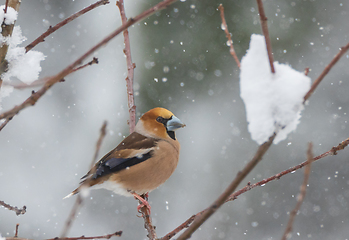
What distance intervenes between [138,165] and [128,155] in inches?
4.4

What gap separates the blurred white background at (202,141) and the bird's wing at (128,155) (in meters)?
5.12

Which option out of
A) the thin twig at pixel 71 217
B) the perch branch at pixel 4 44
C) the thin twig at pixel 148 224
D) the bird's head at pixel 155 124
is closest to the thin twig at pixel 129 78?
the bird's head at pixel 155 124

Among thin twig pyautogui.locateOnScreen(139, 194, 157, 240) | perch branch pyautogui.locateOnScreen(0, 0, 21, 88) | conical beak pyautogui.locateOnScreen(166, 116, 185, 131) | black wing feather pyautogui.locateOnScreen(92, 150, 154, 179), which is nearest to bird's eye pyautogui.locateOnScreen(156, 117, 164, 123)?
conical beak pyautogui.locateOnScreen(166, 116, 185, 131)

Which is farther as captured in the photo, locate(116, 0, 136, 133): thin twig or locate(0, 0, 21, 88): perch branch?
locate(116, 0, 136, 133): thin twig

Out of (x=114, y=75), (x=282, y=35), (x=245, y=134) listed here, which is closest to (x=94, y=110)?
(x=114, y=75)

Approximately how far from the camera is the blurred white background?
799 centimetres

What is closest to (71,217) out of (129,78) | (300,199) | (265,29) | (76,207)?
(76,207)

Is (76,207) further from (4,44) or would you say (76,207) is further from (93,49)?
(4,44)

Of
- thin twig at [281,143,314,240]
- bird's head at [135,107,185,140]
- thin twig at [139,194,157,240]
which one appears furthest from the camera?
bird's head at [135,107,185,140]

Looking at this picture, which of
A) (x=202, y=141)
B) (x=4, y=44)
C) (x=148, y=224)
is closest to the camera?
(x=4, y=44)

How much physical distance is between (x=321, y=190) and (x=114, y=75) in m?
6.03

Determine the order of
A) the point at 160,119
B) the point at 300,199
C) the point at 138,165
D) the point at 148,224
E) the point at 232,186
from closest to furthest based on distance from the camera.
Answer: the point at 300,199 → the point at 232,186 → the point at 148,224 → the point at 138,165 → the point at 160,119

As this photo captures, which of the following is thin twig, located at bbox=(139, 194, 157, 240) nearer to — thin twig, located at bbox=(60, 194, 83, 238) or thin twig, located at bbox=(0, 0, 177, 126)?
thin twig, located at bbox=(60, 194, 83, 238)

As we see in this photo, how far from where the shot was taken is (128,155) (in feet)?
8.59
